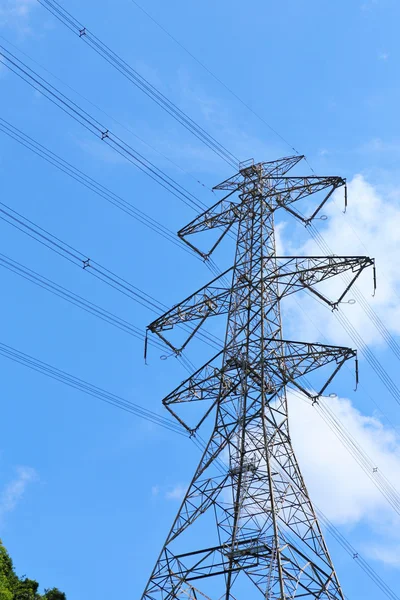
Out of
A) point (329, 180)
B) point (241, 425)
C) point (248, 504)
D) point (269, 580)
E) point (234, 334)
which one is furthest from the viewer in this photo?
point (329, 180)

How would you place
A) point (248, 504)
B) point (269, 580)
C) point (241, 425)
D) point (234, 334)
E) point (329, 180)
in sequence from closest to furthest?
point (269, 580)
point (248, 504)
point (241, 425)
point (234, 334)
point (329, 180)

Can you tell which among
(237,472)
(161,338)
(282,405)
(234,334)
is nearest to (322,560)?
(237,472)

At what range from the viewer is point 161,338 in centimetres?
3328

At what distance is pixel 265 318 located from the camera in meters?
31.7

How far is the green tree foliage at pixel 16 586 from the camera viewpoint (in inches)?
1738

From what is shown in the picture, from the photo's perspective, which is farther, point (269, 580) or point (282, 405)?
point (282, 405)

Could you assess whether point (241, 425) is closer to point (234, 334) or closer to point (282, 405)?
point (282, 405)

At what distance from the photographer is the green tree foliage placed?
44153 millimetres

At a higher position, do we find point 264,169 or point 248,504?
point 264,169

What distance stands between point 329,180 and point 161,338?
403 inches

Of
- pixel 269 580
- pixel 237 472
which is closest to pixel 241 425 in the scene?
pixel 237 472

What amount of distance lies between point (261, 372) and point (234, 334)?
6.86ft

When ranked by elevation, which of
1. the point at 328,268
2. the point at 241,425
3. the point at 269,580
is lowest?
the point at 269,580

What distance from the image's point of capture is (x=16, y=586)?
4641cm
